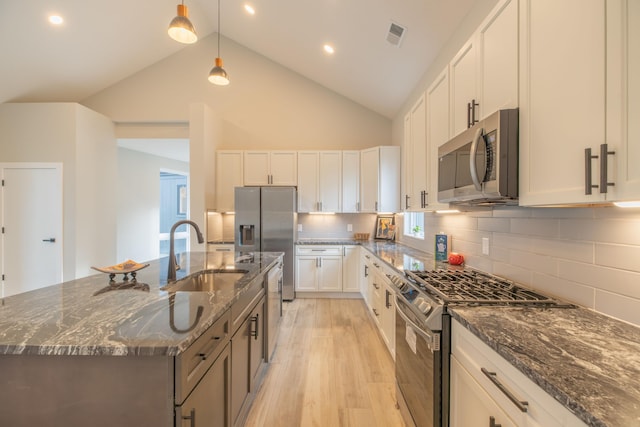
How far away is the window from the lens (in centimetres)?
358

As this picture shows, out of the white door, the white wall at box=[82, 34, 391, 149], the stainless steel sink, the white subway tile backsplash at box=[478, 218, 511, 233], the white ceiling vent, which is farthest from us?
the white wall at box=[82, 34, 391, 149]

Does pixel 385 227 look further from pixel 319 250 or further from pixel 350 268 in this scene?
pixel 319 250

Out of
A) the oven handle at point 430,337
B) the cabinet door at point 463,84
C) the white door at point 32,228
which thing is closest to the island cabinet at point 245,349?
the oven handle at point 430,337

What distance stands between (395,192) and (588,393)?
385cm

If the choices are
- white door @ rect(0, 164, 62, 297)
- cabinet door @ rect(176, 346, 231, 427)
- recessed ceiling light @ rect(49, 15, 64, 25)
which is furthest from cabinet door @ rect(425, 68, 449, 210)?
white door @ rect(0, 164, 62, 297)

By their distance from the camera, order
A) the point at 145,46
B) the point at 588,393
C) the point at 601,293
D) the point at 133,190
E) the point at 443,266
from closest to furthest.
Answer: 1. the point at 588,393
2. the point at 601,293
3. the point at 443,266
4. the point at 145,46
5. the point at 133,190

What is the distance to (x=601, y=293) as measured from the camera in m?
1.14

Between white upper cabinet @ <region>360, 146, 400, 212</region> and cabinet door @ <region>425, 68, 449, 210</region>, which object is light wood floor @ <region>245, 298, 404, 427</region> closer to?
cabinet door @ <region>425, 68, 449, 210</region>

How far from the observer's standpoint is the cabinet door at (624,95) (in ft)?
2.47

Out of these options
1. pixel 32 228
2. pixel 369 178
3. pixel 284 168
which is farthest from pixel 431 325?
pixel 32 228

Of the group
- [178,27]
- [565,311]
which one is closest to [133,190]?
[178,27]

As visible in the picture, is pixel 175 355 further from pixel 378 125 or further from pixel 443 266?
pixel 378 125

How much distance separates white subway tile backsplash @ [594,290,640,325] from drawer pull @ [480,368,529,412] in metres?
0.60

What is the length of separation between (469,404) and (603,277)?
0.76 m
